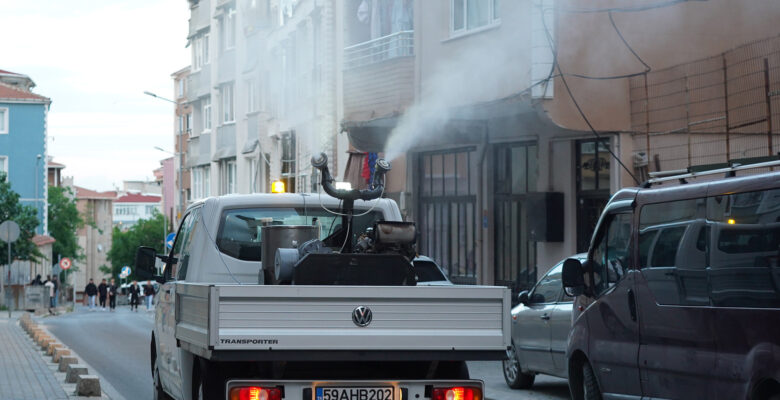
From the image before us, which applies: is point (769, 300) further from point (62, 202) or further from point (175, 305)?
point (62, 202)

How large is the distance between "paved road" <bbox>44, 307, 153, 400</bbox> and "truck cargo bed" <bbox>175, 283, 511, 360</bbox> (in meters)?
7.28

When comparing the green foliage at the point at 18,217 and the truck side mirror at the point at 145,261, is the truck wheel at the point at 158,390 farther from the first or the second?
the green foliage at the point at 18,217

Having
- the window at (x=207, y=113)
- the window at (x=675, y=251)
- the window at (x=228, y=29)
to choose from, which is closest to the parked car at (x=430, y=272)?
the window at (x=675, y=251)

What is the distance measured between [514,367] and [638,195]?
6288mm

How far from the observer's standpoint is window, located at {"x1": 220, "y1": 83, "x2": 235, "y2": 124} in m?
50.4

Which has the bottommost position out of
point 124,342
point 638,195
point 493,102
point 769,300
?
point 124,342

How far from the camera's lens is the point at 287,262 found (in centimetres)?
855

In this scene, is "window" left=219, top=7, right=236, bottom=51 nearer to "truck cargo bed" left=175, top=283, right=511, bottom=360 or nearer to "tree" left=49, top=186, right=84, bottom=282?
"truck cargo bed" left=175, top=283, right=511, bottom=360

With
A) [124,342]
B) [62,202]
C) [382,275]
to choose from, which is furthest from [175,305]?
[62,202]

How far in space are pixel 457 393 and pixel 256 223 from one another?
279 cm

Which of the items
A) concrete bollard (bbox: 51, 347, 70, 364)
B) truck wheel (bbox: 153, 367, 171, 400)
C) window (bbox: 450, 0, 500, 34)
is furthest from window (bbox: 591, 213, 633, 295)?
window (bbox: 450, 0, 500, 34)

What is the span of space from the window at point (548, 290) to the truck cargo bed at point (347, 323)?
6588mm

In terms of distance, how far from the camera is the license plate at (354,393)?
A: 7875mm

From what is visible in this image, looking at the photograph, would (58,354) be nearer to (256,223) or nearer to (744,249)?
(256,223)
